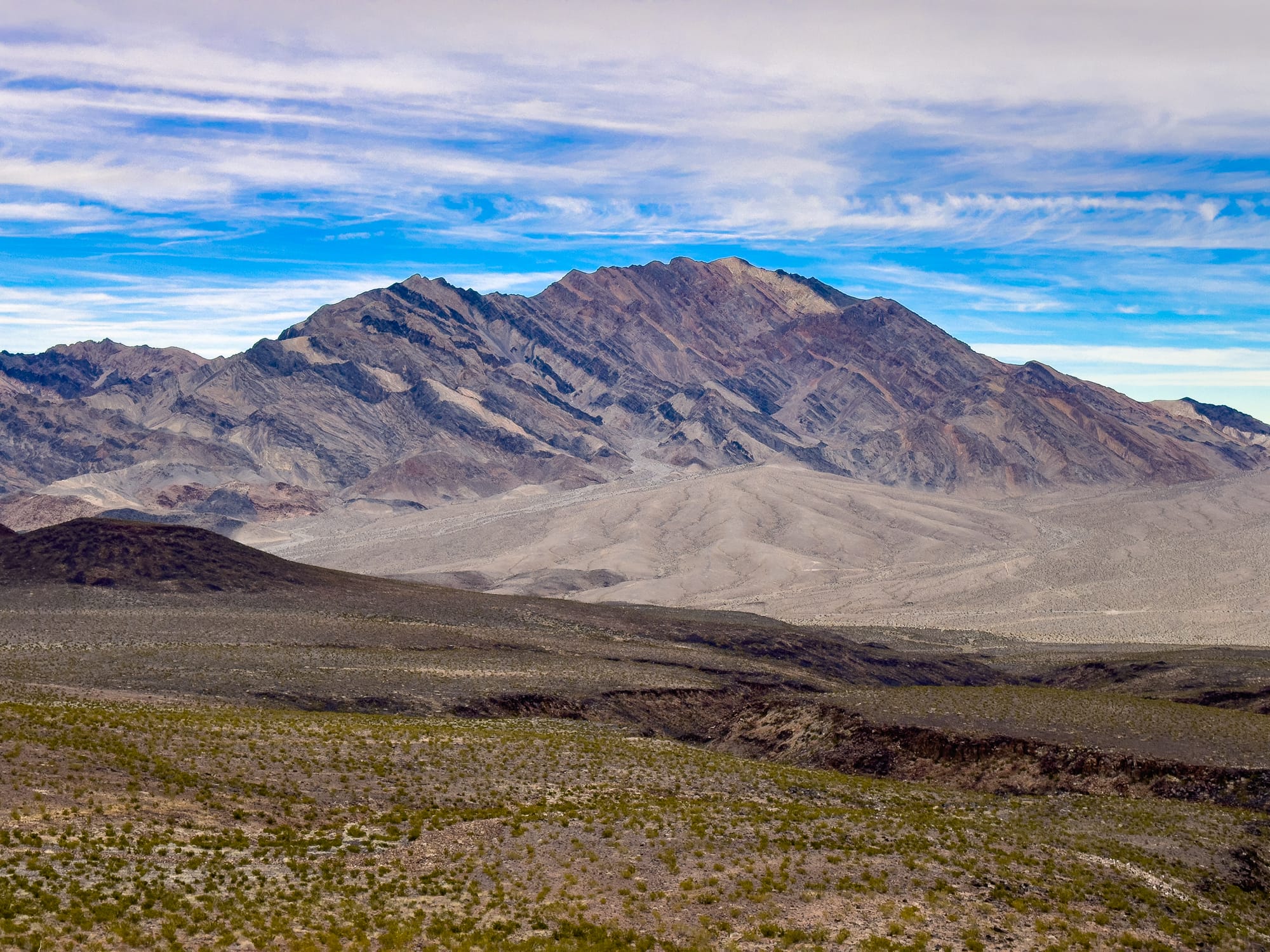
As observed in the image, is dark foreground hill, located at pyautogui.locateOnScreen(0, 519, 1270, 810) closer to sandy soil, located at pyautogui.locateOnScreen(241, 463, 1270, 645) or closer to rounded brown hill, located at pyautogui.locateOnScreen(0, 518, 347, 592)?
rounded brown hill, located at pyautogui.locateOnScreen(0, 518, 347, 592)

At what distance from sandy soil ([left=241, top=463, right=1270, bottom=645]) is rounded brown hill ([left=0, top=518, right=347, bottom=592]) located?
55.1 meters

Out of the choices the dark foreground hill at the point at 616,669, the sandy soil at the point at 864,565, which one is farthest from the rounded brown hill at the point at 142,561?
the sandy soil at the point at 864,565

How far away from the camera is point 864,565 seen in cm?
17025

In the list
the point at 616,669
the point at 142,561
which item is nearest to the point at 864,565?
the point at 142,561

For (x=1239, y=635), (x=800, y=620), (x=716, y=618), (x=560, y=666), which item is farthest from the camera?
Answer: (x=800, y=620)

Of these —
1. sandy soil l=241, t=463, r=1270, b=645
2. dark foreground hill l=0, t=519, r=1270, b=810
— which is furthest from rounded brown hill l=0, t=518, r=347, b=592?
sandy soil l=241, t=463, r=1270, b=645

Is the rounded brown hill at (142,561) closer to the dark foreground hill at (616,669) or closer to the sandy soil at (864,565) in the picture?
the dark foreground hill at (616,669)

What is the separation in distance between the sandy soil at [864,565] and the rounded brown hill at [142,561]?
55.1m

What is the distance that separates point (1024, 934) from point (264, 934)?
1479 cm

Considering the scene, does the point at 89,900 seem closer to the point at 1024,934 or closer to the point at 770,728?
the point at 1024,934

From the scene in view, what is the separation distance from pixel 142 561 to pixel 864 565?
10701 centimetres

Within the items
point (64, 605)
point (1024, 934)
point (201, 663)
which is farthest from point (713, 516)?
point (1024, 934)

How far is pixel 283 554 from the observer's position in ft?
582

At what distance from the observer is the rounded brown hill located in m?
84.1
